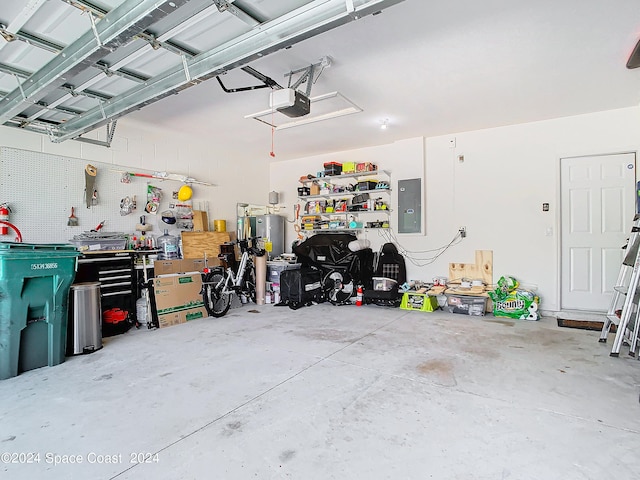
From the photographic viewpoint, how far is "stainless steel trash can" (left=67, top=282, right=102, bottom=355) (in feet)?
11.0

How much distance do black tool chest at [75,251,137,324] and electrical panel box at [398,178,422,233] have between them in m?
4.32

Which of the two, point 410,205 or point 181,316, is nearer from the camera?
point 181,316

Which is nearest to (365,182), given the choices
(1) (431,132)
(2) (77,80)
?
(1) (431,132)

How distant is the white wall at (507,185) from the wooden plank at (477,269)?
→ 0.25 ft

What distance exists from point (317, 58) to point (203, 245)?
361cm

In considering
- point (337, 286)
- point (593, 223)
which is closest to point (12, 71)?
point (337, 286)

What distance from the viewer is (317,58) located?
3211 millimetres

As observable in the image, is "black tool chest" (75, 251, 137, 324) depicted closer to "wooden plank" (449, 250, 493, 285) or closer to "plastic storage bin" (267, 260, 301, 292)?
"plastic storage bin" (267, 260, 301, 292)

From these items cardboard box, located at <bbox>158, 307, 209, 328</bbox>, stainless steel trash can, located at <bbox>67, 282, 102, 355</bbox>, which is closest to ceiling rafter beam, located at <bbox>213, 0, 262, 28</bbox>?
stainless steel trash can, located at <bbox>67, 282, 102, 355</bbox>

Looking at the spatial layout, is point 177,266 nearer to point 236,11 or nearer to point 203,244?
point 203,244

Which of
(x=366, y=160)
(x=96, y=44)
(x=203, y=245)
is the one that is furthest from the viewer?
(x=366, y=160)

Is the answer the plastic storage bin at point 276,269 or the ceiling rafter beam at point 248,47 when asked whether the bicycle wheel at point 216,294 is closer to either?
the plastic storage bin at point 276,269

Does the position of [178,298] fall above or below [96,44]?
below

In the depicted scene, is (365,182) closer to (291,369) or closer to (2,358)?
(291,369)
